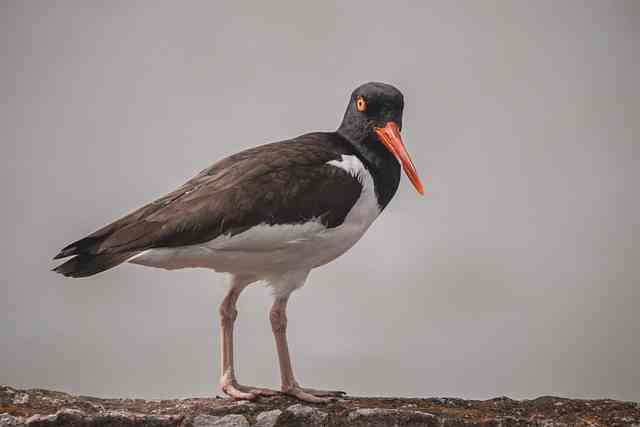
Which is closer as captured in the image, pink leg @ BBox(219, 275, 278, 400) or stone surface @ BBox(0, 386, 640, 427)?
stone surface @ BBox(0, 386, 640, 427)

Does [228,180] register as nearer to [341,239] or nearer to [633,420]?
[341,239]

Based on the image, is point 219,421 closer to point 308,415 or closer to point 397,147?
point 308,415

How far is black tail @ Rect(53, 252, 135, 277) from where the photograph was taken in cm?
534

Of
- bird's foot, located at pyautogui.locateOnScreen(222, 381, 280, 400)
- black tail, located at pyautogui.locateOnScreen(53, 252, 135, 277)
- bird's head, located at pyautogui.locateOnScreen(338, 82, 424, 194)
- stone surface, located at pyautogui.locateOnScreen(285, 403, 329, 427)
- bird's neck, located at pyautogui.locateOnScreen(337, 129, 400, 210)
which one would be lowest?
stone surface, located at pyautogui.locateOnScreen(285, 403, 329, 427)

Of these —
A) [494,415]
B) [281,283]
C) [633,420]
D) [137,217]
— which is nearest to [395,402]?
[494,415]

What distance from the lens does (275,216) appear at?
5.57 m

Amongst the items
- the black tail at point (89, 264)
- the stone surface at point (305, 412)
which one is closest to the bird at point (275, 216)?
the black tail at point (89, 264)

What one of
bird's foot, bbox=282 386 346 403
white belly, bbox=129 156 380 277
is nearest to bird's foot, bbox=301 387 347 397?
bird's foot, bbox=282 386 346 403

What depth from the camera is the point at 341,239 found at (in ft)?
18.9

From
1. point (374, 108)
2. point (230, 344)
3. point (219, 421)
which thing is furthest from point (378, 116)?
point (219, 421)

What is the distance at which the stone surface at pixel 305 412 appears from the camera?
550cm

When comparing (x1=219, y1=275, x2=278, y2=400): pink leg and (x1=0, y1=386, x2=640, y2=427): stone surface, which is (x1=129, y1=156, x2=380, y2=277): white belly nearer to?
(x1=219, y1=275, x2=278, y2=400): pink leg

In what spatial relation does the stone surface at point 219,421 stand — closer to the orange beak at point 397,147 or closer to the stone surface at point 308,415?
the stone surface at point 308,415

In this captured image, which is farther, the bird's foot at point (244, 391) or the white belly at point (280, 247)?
the bird's foot at point (244, 391)
